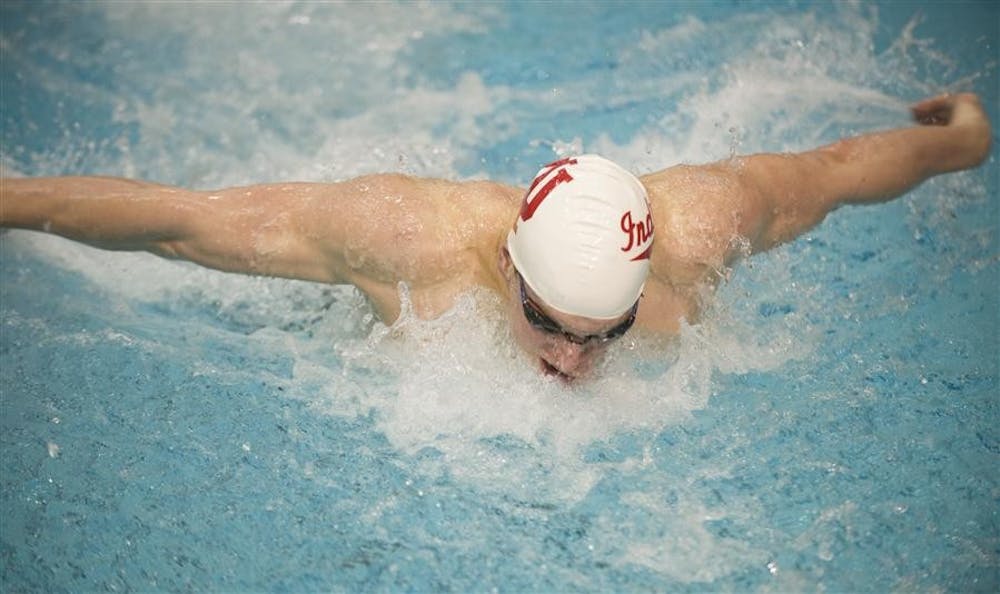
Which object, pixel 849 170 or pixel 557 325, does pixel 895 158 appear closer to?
pixel 849 170

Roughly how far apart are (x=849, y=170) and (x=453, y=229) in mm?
1428

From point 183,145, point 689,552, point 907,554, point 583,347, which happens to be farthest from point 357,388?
point 183,145

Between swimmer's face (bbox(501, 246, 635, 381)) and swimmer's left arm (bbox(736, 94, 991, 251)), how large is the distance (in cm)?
65

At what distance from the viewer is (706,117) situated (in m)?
5.12

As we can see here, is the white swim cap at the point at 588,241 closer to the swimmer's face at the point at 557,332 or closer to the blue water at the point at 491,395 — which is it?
the swimmer's face at the point at 557,332

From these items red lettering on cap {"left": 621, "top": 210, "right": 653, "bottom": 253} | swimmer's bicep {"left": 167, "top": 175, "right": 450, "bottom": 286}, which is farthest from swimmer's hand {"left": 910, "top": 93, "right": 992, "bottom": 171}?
swimmer's bicep {"left": 167, "top": 175, "right": 450, "bottom": 286}

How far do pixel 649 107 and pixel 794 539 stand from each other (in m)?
2.75

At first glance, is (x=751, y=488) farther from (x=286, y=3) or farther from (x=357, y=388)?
(x=286, y=3)

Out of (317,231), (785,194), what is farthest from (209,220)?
(785,194)

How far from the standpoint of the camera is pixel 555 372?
131 inches

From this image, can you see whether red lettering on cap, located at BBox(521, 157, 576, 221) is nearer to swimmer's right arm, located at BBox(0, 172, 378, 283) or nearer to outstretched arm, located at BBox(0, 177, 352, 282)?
swimmer's right arm, located at BBox(0, 172, 378, 283)

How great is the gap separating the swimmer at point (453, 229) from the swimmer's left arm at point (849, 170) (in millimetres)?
10

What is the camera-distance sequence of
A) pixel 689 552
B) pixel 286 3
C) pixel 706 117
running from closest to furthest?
pixel 689 552 < pixel 706 117 < pixel 286 3

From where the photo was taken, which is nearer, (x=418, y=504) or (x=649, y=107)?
(x=418, y=504)
